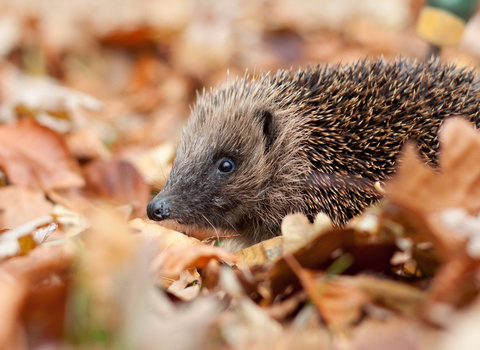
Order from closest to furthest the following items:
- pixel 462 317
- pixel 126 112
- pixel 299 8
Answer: pixel 462 317 < pixel 126 112 < pixel 299 8

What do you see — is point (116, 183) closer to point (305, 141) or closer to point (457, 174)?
point (305, 141)

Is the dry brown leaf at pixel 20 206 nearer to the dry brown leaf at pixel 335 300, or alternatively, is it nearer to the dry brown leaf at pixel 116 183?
the dry brown leaf at pixel 116 183

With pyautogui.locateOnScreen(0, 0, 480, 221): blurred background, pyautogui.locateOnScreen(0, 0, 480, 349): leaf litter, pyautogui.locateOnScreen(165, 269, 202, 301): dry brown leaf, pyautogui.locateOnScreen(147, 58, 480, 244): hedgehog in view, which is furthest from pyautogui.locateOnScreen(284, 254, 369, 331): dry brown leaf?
pyautogui.locateOnScreen(0, 0, 480, 221): blurred background

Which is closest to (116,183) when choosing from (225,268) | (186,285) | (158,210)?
(158,210)

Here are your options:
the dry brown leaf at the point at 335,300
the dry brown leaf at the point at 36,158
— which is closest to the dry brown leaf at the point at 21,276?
the dry brown leaf at the point at 335,300

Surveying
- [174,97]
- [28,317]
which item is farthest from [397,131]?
[174,97]

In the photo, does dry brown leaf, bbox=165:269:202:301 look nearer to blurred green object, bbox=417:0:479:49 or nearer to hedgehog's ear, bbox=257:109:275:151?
hedgehog's ear, bbox=257:109:275:151

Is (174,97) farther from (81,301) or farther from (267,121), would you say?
(81,301)
